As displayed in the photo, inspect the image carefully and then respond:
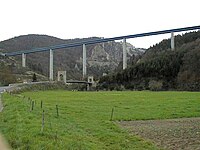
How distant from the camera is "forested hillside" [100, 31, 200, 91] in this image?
101250 millimetres

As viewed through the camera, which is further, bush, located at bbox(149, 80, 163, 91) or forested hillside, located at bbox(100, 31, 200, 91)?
bush, located at bbox(149, 80, 163, 91)

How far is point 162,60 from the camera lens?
12138 centimetres

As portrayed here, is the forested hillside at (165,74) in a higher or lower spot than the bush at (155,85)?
higher

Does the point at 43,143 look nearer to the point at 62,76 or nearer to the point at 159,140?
the point at 159,140

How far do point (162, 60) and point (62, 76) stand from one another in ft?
123

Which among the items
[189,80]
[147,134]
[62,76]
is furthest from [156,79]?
[147,134]

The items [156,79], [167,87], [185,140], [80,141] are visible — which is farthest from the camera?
[156,79]

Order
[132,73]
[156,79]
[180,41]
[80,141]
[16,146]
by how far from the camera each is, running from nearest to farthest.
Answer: [16,146], [80,141], [156,79], [132,73], [180,41]

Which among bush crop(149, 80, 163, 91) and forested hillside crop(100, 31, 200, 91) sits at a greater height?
forested hillside crop(100, 31, 200, 91)

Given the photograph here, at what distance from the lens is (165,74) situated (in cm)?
11412

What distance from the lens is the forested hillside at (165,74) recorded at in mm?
101250

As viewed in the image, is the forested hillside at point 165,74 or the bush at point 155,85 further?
the bush at point 155,85

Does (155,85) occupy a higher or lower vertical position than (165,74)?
lower

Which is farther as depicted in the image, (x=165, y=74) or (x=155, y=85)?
(x=165, y=74)
